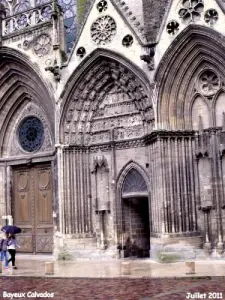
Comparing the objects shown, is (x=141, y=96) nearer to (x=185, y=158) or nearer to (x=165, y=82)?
A: (x=165, y=82)

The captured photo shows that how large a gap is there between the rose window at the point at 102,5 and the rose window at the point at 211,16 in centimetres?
380

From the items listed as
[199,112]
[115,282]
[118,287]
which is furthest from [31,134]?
[118,287]

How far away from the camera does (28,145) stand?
2023cm

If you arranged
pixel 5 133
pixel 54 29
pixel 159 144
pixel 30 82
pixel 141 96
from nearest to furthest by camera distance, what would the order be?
1. pixel 159 144
2. pixel 141 96
3. pixel 54 29
4. pixel 30 82
5. pixel 5 133

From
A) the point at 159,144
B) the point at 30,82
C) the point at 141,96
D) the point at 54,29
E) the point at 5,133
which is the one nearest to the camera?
the point at 159,144

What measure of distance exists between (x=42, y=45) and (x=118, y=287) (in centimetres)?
1057

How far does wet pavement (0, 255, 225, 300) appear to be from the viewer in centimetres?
982

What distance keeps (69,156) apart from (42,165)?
232 cm

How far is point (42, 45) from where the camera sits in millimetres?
18672

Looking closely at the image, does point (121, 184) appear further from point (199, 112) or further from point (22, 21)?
point (22, 21)

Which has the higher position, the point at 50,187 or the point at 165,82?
the point at 165,82

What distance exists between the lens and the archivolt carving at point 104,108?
17391 mm

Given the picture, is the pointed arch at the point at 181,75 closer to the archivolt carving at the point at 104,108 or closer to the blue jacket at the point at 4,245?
the archivolt carving at the point at 104,108

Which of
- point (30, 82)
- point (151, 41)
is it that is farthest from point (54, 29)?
point (151, 41)
